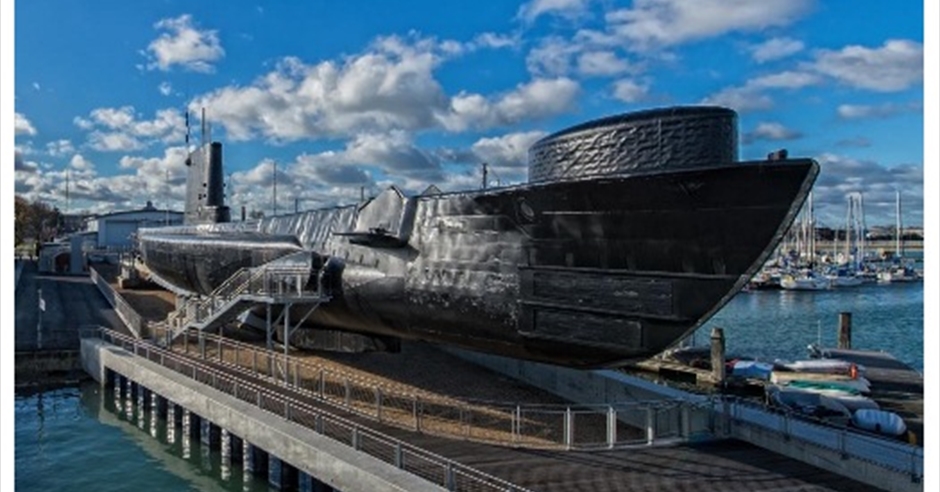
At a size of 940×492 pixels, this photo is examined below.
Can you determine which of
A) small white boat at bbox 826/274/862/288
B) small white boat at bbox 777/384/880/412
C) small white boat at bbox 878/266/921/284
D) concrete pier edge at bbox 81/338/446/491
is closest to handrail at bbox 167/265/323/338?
concrete pier edge at bbox 81/338/446/491

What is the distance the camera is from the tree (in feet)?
360

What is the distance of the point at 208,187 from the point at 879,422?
1111 inches

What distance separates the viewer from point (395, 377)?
72.4 ft

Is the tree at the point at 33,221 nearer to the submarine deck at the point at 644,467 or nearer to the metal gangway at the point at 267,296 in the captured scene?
the metal gangway at the point at 267,296

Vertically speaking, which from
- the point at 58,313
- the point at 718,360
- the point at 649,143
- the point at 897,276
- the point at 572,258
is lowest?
the point at 718,360

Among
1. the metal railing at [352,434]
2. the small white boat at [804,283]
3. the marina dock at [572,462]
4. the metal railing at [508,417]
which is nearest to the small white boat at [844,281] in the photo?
the small white boat at [804,283]

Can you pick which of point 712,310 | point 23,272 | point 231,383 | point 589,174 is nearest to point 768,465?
point 712,310

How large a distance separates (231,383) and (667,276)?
12.4 m

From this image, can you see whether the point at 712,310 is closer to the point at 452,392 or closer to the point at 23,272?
the point at 452,392

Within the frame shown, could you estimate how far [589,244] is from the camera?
1385 centimetres

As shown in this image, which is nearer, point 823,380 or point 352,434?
point 352,434

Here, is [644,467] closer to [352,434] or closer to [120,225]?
[352,434]

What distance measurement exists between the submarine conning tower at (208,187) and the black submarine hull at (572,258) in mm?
15364

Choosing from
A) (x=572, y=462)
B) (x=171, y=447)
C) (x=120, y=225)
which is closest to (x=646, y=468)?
(x=572, y=462)
